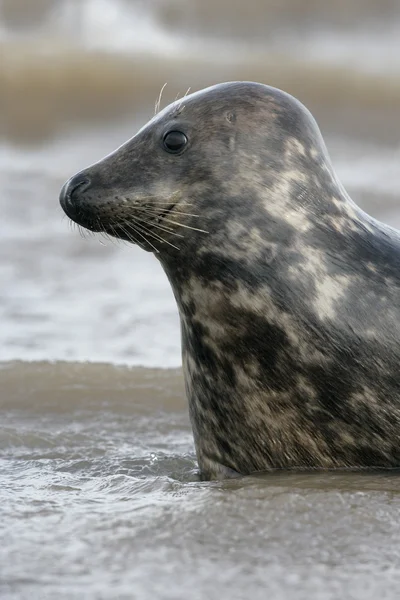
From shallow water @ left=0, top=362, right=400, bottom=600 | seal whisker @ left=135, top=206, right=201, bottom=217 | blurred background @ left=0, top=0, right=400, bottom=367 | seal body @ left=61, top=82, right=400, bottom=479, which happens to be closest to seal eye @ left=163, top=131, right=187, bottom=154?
seal body @ left=61, top=82, right=400, bottom=479

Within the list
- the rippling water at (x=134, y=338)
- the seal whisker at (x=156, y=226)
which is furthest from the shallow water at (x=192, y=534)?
the seal whisker at (x=156, y=226)

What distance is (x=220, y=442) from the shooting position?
3.86 meters

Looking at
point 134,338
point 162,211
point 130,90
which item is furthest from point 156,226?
point 130,90

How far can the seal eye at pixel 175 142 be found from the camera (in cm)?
384

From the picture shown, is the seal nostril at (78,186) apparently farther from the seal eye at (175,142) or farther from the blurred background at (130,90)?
the blurred background at (130,90)

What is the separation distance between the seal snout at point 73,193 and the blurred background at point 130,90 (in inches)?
118

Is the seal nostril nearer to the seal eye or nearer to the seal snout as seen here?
the seal snout

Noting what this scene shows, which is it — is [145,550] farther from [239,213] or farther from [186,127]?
[186,127]

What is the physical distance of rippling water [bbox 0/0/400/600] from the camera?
247 cm

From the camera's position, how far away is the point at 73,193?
12.7 feet

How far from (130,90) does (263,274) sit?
25.4 feet

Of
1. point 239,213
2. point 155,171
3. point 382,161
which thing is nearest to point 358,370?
point 239,213

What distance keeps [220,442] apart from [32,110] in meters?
7.46

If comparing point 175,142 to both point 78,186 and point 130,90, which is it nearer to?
point 78,186
